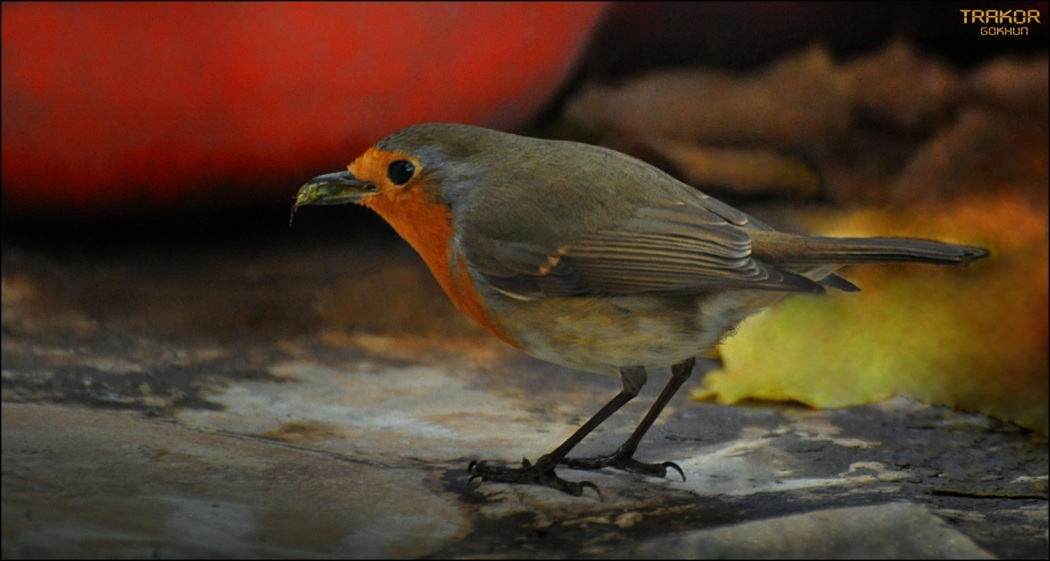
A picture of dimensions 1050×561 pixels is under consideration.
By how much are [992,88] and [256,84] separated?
81.4 inches

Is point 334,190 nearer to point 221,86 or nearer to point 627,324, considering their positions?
point 627,324

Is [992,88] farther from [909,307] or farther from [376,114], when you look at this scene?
[376,114]

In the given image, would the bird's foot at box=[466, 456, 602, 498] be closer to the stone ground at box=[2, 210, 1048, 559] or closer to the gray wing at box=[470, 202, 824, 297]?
the stone ground at box=[2, 210, 1048, 559]

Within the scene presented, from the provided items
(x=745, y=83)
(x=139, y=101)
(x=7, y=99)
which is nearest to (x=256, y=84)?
(x=139, y=101)

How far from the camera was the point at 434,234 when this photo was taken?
2.43 m

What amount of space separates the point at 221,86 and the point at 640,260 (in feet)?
5.21

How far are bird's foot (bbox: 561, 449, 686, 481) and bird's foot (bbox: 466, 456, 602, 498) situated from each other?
0.09 metres

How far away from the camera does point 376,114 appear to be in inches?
142

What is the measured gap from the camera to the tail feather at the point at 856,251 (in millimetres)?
2154

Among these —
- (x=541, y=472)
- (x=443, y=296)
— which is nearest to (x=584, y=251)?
(x=541, y=472)

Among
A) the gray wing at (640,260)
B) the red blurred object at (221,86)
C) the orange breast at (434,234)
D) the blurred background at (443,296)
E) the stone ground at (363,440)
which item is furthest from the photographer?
the red blurred object at (221,86)

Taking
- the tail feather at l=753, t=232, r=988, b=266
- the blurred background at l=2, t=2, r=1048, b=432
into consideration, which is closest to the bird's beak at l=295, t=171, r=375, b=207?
the tail feather at l=753, t=232, r=988, b=266

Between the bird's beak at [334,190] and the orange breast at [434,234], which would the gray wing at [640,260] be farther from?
the bird's beak at [334,190]

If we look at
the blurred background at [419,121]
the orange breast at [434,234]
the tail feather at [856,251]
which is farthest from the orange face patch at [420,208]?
the blurred background at [419,121]
